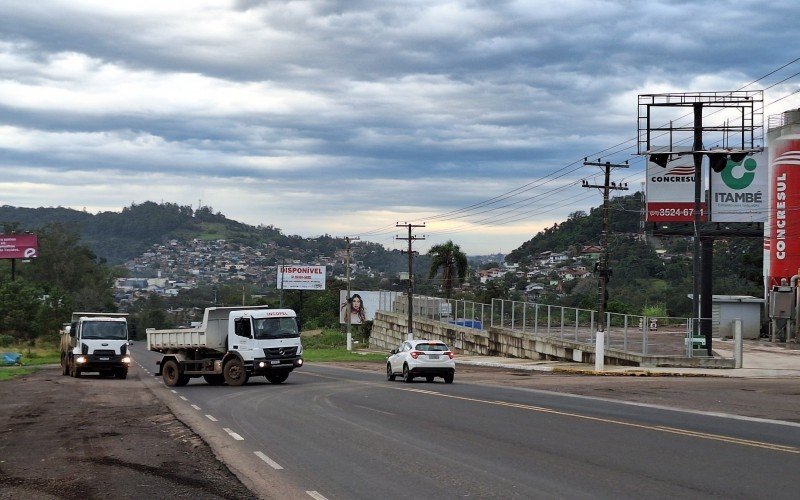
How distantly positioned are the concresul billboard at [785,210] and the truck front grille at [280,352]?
35526 mm

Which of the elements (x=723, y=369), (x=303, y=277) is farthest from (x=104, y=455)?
(x=303, y=277)

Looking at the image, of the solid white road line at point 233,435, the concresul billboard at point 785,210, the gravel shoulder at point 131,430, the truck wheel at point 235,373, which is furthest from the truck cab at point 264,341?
the concresul billboard at point 785,210

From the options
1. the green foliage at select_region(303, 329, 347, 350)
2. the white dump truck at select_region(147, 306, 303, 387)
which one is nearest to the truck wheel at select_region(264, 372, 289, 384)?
the white dump truck at select_region(147, 306, 303, 387)

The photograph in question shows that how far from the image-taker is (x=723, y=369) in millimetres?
39844

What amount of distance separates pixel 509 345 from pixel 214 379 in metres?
26.8

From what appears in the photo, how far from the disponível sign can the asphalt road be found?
90480mm

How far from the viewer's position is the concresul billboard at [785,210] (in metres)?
57.6

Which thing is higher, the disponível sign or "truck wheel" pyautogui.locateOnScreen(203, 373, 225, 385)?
the disponível sign

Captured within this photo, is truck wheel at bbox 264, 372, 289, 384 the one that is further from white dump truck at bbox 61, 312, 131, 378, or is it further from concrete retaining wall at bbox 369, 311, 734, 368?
concrete retaining wall at bbox 369, 311, 734, 368

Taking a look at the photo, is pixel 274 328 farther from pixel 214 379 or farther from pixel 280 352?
pixel 214 379

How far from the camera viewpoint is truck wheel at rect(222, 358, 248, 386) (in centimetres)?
3419

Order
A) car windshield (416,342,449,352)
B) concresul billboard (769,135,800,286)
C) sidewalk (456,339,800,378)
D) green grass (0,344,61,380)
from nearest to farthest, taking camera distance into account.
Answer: car windshield (416,342,449,352) → sidewalk (456,339,800,378) → concresul billboard (769,135,800,286) → green grass (0,344,61,380)

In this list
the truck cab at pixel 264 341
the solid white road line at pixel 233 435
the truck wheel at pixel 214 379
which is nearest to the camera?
the solid white road line at pixel 233 435

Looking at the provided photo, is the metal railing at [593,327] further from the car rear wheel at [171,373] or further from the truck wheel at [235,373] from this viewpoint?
the car rear wheel at [171,373]
